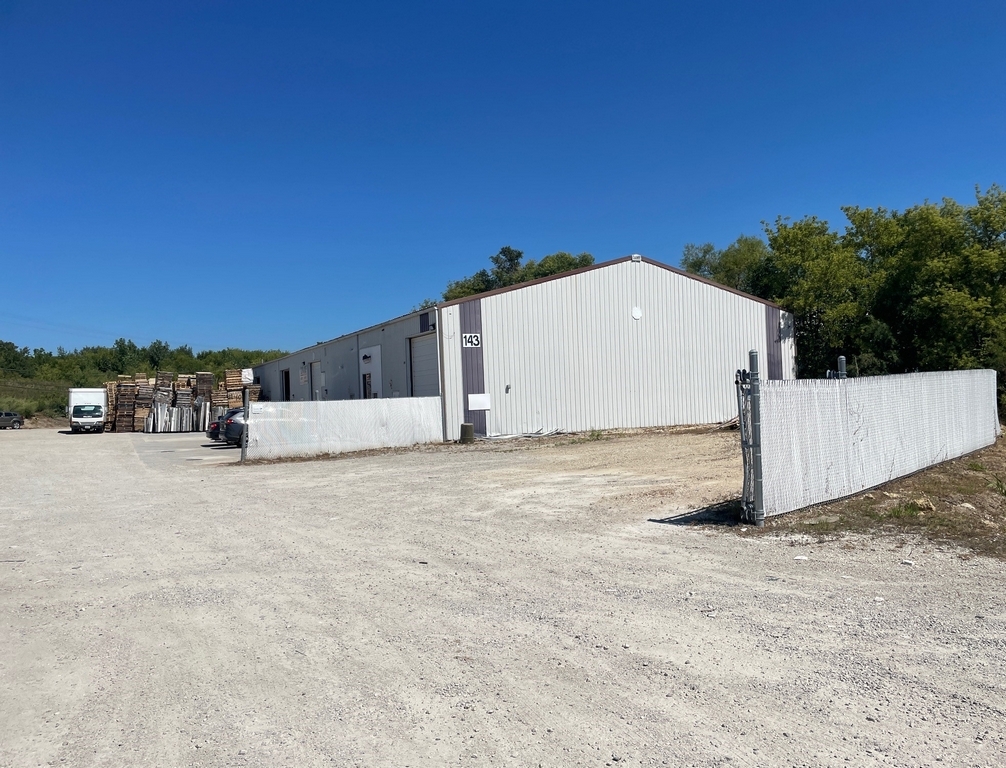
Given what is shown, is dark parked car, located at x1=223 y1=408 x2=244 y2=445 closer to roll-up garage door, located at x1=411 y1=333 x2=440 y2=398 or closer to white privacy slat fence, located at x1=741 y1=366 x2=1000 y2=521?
roll-up garage door, located at x1=411 y1=333 x2=440 y2=398

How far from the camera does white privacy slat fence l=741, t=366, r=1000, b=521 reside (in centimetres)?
903

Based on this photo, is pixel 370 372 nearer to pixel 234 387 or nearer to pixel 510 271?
pixel 234 387

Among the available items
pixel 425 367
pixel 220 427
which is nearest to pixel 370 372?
pixel 425 367

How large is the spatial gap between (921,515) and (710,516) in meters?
2.51

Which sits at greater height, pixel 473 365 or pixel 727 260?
pixel 727 260

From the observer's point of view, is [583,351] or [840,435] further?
[583,351]

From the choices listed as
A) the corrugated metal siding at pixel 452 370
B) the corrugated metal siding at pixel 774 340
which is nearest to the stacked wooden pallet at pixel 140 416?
the corrugated metal siding at pixel 452 370

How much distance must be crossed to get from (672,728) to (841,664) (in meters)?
1.47

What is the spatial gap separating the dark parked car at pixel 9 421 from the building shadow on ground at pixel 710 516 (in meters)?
56.2

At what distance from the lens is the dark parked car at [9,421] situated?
2040 inches

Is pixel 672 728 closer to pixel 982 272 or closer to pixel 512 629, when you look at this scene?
pixel 512 629

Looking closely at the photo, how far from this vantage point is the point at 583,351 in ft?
92.3

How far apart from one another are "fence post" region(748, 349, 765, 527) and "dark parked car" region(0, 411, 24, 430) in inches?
2266

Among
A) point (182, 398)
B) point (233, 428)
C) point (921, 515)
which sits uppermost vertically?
point (182, 398)
